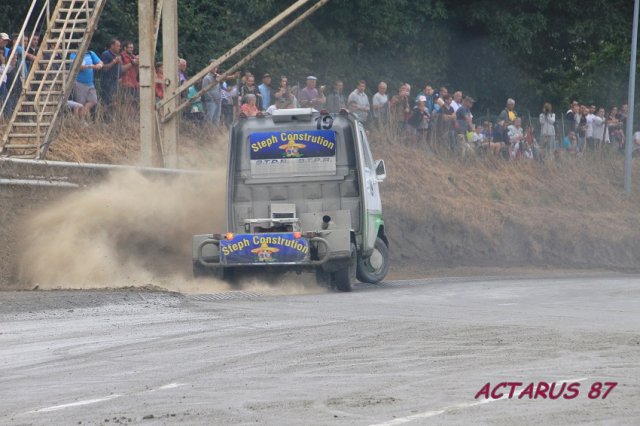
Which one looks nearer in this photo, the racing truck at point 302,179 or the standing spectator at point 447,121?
the racing truck at point 302,179

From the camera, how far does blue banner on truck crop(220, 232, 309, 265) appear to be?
1822 centimetres

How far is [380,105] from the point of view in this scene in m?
28.9

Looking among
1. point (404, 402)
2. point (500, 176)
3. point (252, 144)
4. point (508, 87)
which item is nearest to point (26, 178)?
point (252, 144)

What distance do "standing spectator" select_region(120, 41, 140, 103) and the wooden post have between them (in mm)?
738

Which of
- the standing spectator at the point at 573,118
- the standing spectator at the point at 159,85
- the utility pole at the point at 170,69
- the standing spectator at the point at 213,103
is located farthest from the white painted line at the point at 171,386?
the standing spectator at the point at 573,118

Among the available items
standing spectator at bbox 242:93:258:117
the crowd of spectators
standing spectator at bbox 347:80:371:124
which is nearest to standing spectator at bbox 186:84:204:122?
the crowd of spectators

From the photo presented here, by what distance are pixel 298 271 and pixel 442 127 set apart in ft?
42.6

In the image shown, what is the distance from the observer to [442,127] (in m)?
31.0

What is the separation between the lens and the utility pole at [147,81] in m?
22.5

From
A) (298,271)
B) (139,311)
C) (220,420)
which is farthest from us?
(298,271)

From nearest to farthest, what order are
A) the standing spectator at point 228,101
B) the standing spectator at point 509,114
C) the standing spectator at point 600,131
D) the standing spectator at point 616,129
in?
the standing spectator at point 228,101 → the standing spectator at point 509,114 → the standing spectator at point 600,131 → the standing spectator at point 616,129

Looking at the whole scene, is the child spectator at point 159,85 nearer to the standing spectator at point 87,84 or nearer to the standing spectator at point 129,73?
the standing spectator at point 129,73

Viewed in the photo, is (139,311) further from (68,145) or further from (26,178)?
(68,145)

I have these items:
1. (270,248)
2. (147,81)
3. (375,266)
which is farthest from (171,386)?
(147,81)
